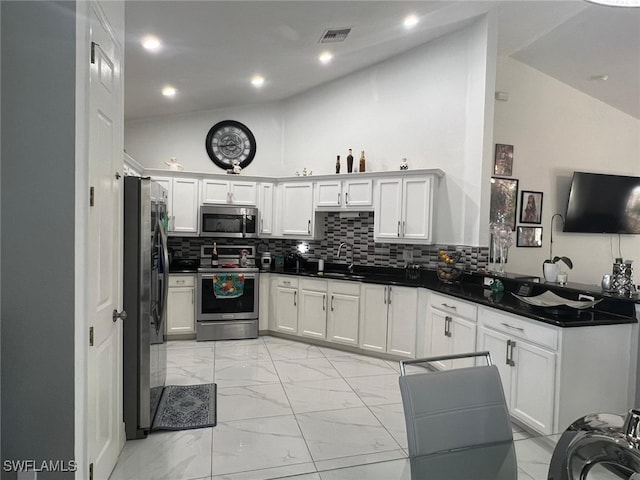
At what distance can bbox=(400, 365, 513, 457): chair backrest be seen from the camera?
4.70ft

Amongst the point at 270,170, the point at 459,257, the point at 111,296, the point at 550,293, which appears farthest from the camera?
the point at 270,170

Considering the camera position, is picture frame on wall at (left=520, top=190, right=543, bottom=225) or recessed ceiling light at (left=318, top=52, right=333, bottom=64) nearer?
recessed ceiling light at (left=318, top=52, right=333, bottom=64)

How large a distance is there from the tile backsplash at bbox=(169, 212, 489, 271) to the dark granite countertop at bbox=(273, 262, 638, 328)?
138mm

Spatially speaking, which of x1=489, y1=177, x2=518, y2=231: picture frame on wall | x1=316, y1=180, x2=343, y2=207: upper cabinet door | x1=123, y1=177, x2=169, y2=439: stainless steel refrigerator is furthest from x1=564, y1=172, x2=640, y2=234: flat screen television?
x1=123, y1=177, x2=169, y2=439: stainless steel refrigerator

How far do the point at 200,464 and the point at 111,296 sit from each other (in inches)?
45.5

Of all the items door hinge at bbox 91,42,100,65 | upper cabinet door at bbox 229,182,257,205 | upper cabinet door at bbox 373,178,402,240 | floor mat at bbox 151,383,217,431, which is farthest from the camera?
upper cabinet door at bbox 229,182,257,205

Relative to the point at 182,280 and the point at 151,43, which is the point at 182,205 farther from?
the point at 151,43

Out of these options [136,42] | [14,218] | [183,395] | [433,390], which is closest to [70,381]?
[14,218]

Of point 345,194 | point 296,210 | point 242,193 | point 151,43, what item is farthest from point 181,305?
point 151,43

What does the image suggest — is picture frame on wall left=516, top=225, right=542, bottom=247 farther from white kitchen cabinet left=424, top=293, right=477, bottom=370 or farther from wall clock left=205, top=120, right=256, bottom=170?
wall clock left=205, top=120, right=256, bottom=170

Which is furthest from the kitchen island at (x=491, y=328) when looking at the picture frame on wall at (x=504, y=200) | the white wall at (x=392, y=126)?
the picture frame on wall at (x=504, y=200)

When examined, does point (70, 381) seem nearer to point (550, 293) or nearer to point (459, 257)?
point (550, 293)

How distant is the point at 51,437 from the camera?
1587 mm

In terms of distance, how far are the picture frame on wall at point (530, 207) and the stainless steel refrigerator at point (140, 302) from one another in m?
4.44
